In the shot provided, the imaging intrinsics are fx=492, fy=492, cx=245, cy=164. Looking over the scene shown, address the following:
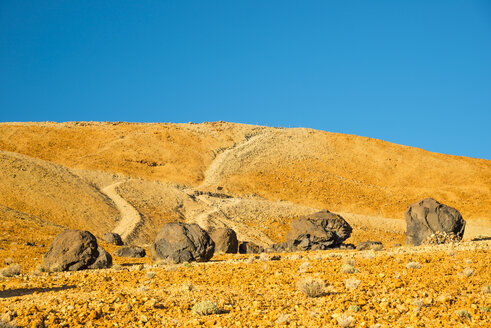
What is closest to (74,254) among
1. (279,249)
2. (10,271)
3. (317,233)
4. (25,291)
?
(10,271)

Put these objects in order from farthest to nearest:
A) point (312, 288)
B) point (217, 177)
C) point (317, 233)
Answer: point (217, 177), point (317, 233), point (312, 288)

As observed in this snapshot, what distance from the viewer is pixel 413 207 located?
26375 millimetres

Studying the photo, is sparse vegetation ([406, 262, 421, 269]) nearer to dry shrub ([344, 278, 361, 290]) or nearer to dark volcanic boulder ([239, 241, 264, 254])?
dry shrub ([344, 278, 361, 290])

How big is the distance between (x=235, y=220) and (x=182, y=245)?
103 feet

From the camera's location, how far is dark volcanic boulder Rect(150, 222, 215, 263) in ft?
68.5

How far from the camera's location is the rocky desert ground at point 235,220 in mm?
9891

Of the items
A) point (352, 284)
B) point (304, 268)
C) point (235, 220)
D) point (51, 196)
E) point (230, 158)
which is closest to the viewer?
point (352, 284)

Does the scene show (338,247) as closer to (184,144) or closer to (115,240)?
(115,240)

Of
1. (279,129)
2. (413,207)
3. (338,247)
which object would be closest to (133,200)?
(338,247)

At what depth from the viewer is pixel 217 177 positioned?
237ft

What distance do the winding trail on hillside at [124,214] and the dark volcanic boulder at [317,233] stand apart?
590 inches

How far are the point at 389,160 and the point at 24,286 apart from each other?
270ft

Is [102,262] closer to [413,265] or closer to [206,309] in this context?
[206,309]

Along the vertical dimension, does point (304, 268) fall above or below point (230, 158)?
below
